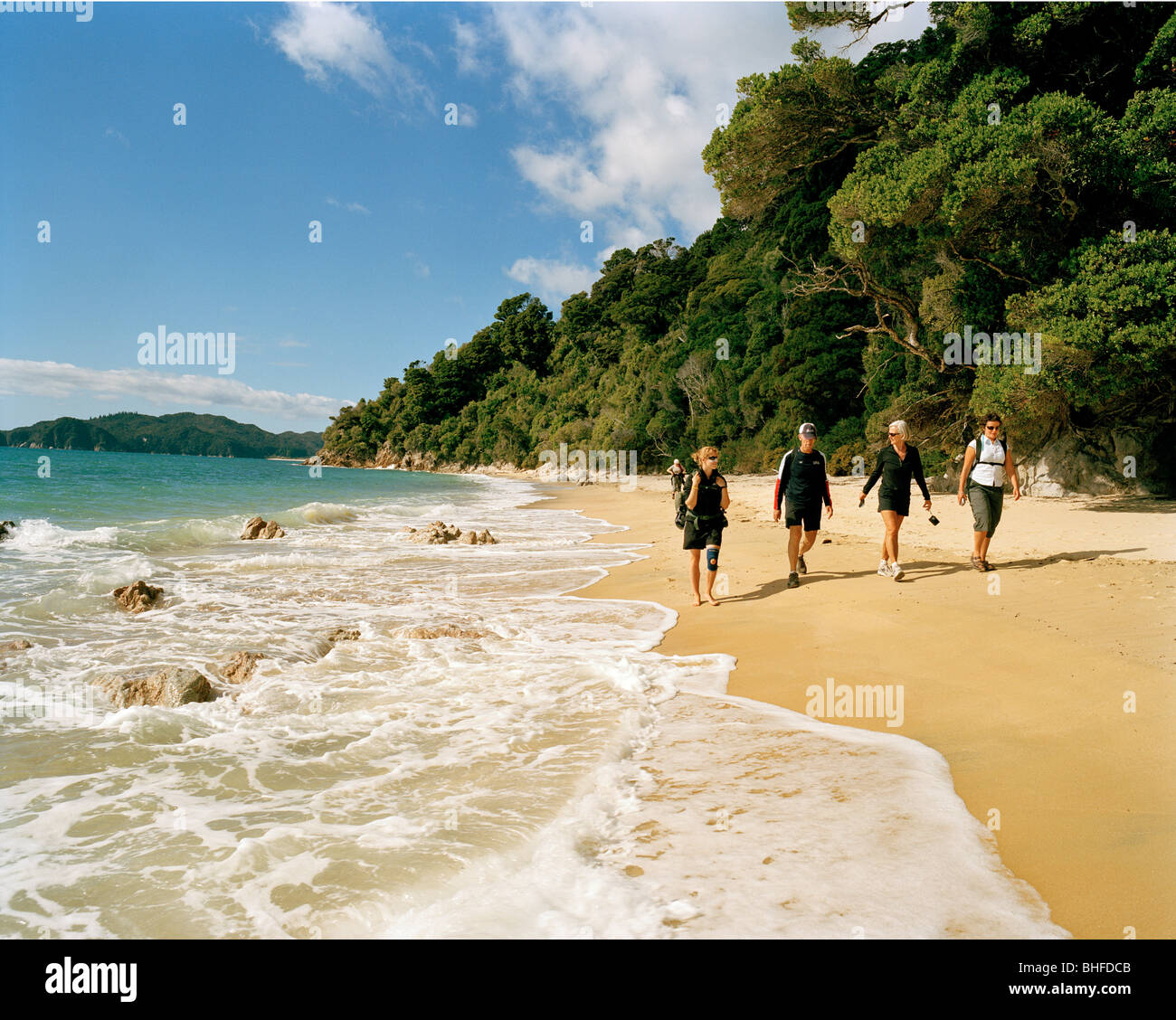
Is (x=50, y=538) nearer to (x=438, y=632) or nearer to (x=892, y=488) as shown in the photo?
(x=438, y=632)


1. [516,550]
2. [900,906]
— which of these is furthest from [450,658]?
[516,550]

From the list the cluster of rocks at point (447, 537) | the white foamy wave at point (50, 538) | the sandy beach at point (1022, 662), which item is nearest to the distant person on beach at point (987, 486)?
the sandy beach at point (1022, 662)

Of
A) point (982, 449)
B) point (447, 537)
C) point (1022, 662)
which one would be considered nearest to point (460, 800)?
point (1022, 662)

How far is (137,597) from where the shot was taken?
7688 millimetres

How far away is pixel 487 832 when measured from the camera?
296 cm

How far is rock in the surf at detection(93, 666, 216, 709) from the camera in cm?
466

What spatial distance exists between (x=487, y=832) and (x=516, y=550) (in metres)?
10.3

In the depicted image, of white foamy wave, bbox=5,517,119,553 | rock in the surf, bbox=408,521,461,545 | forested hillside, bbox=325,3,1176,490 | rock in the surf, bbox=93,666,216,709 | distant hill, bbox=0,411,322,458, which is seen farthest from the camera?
distant hill, bbox=0,411,322,458

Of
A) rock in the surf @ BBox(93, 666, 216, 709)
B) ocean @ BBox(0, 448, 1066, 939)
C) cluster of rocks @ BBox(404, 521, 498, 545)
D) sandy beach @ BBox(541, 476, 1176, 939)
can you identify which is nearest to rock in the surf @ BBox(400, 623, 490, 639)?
ocean @ BBox(0, 448, 1066, 939)

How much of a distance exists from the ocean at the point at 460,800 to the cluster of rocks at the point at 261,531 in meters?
8.03

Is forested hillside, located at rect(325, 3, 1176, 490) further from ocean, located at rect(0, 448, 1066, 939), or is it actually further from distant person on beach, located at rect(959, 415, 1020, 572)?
ocean, located at rect(0, 448, 1066, 939)

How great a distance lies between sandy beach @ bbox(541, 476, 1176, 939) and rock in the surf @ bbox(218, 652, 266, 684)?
3.69 metres

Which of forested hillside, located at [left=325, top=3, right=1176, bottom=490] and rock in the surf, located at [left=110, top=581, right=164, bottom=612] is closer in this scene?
rock in the surf, located at [left=110, top=581, right=164, bottom=612]
